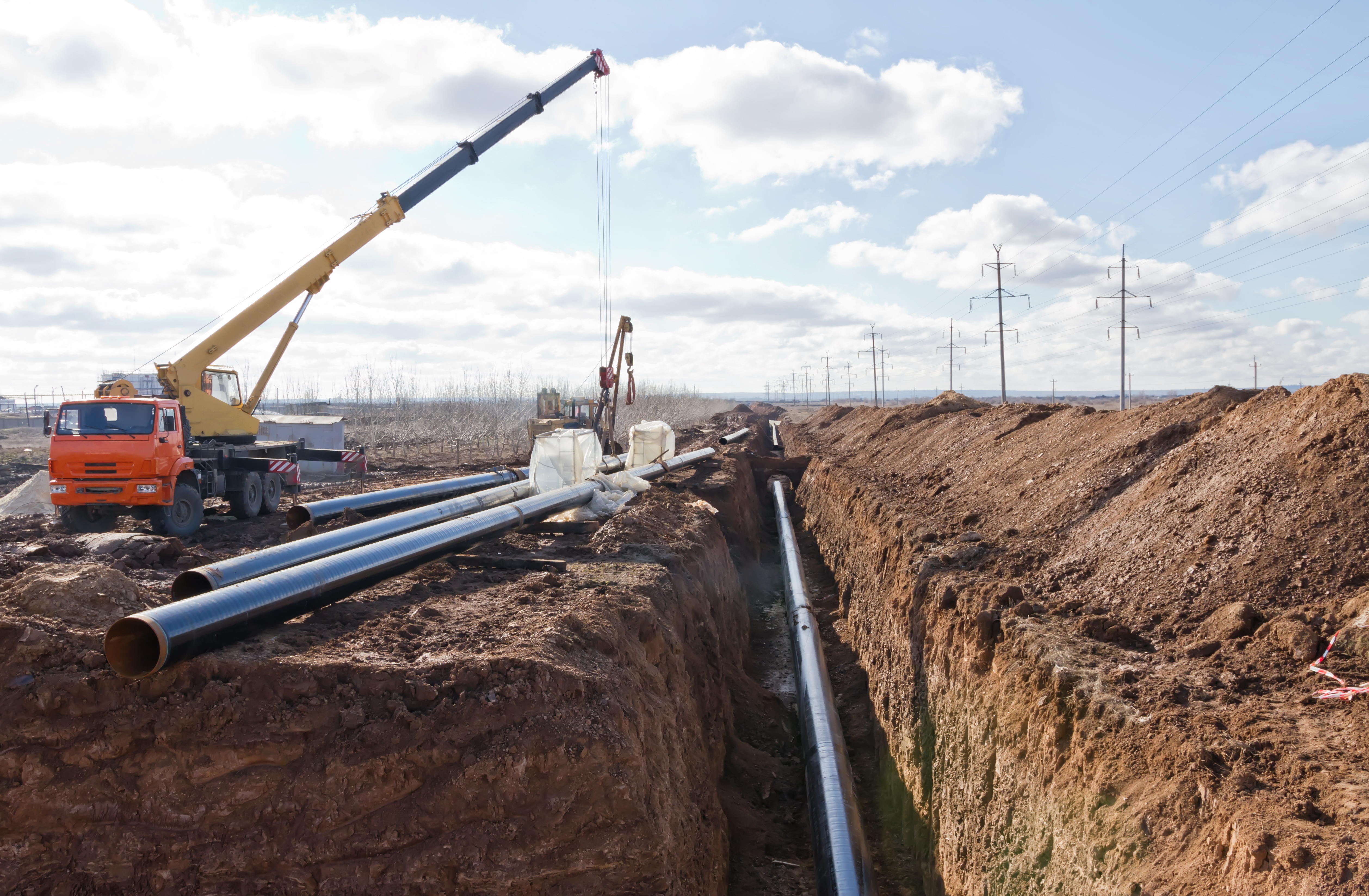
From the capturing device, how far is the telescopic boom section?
49.7ft

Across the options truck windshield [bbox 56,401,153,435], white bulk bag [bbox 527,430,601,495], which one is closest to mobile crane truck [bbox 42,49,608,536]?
truck windshield [bbox 56,401,153,435]

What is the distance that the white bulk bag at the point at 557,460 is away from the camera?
13656 mm

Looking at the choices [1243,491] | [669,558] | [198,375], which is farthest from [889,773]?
[198,375]

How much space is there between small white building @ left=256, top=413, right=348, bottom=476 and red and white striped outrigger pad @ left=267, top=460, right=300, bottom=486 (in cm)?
797

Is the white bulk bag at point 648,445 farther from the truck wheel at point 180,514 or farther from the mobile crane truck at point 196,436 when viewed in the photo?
the truck wheel at point 180,514

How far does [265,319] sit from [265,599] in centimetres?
1278

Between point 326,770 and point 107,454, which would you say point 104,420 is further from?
point 326,770

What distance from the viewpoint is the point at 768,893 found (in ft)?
21.4

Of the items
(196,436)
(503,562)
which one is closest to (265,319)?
(196,436)

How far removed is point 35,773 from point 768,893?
5303mm

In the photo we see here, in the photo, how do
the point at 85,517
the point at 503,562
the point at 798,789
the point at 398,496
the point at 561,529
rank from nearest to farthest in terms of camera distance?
1. the point at 798,789
2. the point at 503,562
3. the point at 561,529
4. the point at 398,496
5. the point at 85,517

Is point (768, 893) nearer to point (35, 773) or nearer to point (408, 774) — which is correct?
point (408, 774)

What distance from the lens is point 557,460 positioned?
13797 mm

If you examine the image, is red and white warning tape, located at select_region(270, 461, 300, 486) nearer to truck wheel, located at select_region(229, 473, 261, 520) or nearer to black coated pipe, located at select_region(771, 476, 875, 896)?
truck wheel, located at select_region(229, 473, 261, 520)
